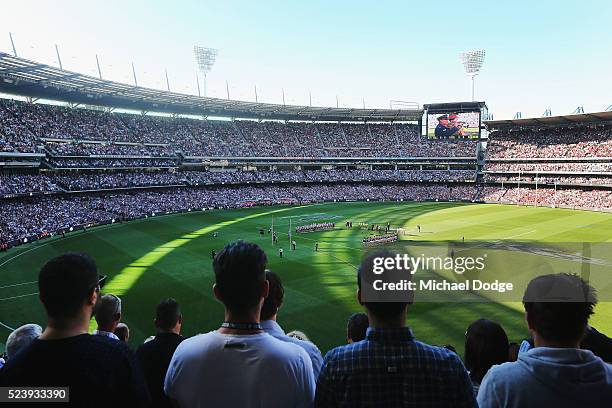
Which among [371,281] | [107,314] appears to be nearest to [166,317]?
[107,314]

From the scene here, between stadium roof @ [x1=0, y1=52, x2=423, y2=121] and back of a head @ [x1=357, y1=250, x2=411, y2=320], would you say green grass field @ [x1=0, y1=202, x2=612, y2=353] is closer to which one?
back of a head @ [x1=357, y1=250, x2=411, y2=320]

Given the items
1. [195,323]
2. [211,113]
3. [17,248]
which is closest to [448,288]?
[195,323]

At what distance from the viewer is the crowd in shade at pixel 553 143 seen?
7225 cm

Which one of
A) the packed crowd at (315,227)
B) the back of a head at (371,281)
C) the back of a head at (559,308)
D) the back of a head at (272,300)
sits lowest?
the packed crowd at (315,227)

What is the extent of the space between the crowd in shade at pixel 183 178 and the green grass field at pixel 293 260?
454 inches

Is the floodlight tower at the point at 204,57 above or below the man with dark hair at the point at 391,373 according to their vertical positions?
above

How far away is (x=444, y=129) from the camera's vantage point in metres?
85.5

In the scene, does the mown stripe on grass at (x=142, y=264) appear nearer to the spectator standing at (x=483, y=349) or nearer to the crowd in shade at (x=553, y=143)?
the spectator standing at (x=483, y=349)

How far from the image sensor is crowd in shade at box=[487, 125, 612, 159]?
72.2 meters

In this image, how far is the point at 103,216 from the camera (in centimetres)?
5075

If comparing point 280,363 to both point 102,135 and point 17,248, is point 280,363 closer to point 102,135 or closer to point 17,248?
point 17,248

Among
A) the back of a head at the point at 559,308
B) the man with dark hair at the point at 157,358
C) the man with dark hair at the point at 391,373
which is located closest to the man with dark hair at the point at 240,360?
the man with dark hair at the point at 391,373

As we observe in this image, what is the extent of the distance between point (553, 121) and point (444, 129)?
21.0m

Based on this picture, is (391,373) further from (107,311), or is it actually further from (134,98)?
(134,98)
